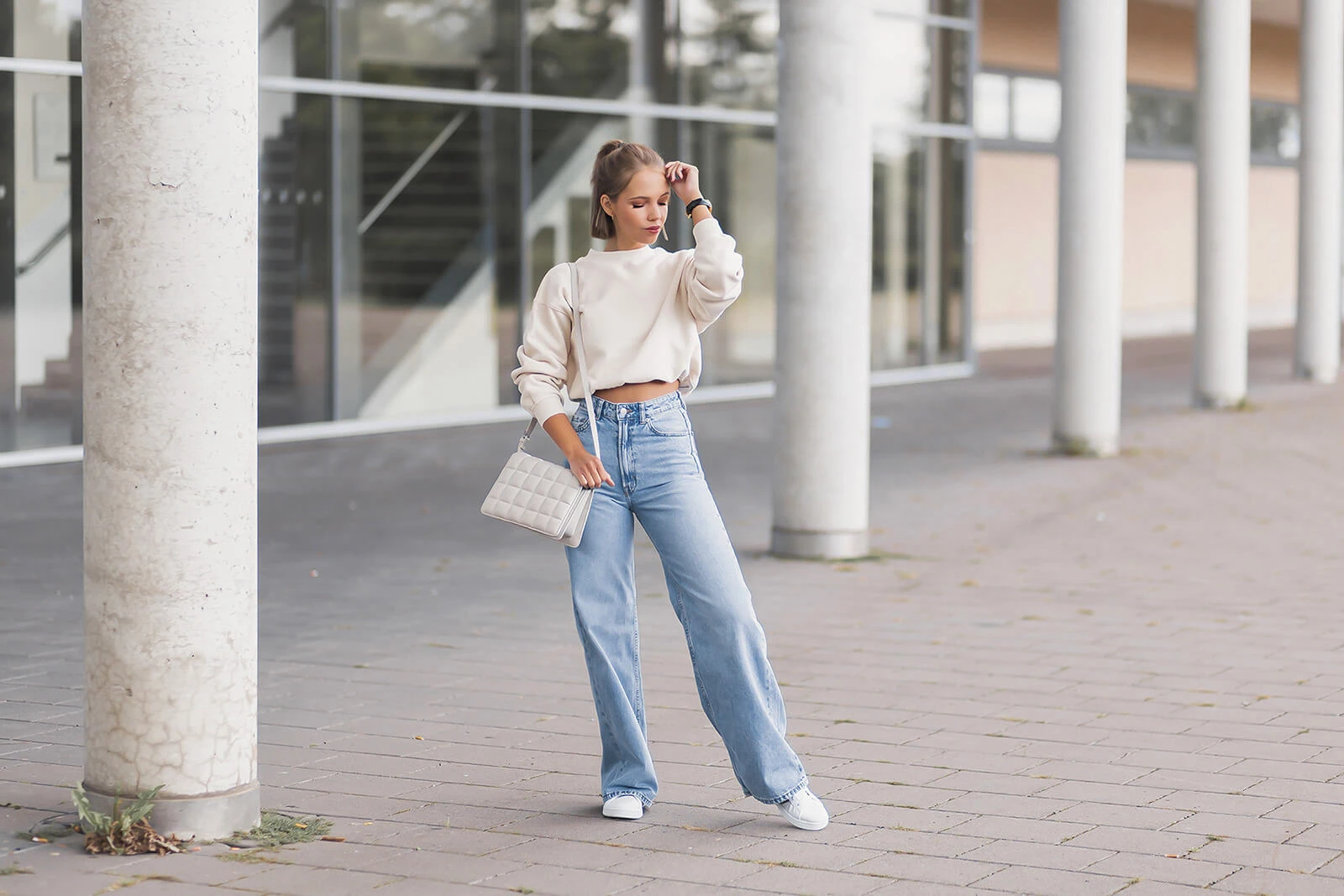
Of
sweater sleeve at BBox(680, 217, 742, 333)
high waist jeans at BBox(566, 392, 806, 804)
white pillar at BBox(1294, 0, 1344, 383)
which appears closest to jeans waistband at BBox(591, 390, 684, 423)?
high waist jeans at BBox(566, 392, 806, 804)

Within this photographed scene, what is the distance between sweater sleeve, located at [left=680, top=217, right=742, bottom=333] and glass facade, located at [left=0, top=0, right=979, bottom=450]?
9914 mm

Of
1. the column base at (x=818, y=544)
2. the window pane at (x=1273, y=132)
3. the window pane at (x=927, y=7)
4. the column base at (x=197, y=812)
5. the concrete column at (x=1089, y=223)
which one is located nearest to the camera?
the column base at (x=197, y=812)

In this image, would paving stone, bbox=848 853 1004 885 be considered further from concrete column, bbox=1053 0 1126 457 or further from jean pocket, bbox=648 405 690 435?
concrete column, bbox=1053 0 1126 457

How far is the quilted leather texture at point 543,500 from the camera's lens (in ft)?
15.2

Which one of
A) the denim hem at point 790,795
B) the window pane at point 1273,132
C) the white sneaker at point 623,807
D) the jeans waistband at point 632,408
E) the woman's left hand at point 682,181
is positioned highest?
the window pane at point 1273,132

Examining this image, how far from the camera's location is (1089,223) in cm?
1362

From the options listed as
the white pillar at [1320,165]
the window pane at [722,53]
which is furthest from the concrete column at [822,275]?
the white pillar at [1320,165]

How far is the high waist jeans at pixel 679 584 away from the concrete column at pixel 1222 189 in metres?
13.1

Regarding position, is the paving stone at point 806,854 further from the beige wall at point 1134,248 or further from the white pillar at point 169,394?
the beige wall at point 1134,248

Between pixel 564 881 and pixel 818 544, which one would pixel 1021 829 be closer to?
pixel 564 881

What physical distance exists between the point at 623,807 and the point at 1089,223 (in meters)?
9.64

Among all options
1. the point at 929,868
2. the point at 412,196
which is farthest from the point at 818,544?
the point at 412,196

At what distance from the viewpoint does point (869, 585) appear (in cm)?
883

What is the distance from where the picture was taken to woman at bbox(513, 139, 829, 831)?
468 centimetres
